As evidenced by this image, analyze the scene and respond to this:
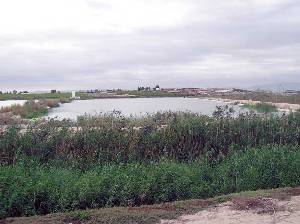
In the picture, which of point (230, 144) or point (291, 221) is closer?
point (291, 221)

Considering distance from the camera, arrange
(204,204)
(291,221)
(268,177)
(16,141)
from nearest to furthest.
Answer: (291,221), (204,204), (268,177), (16,141)

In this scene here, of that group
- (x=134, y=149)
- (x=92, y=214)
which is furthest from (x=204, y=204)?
(x=134, y=149)

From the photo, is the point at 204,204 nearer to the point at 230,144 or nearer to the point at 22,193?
the point at 22,193

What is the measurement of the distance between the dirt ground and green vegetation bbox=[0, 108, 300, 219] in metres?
1.51

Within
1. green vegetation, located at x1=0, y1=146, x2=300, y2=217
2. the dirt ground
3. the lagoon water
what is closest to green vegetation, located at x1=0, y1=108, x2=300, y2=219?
green vegetation, located at x1=0, y1=146, x2=300, y2=217

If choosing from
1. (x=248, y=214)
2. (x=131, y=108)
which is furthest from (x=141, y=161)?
(x=131, y=108)

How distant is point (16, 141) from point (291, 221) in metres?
7.68

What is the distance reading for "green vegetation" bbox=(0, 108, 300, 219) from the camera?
9102mm

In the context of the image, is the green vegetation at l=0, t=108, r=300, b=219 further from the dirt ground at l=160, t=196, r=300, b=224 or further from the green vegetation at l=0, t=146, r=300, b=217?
the dirt ground at l=160, t=196, r=300, b=224

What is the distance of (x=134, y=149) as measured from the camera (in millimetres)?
13477

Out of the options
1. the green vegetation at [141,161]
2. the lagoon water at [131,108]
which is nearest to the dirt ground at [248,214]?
the green vegetation at [141,161]

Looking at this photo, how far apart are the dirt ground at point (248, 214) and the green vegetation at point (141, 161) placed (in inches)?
59.3

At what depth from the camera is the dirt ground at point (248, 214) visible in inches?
301

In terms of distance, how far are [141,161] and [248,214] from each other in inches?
210
